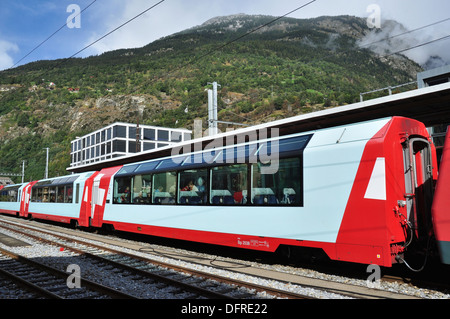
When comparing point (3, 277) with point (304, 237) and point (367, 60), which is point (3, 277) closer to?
point (304, 237)

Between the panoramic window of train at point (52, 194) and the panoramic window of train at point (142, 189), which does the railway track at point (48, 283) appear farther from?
the panoramic window of train at point (52, 194)

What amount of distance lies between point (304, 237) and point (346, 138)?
2.17m

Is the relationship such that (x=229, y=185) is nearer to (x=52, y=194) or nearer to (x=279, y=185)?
(x=279, y=185)

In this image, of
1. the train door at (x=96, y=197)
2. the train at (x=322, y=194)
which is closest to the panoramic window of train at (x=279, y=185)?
the train at (x=322, y=194)

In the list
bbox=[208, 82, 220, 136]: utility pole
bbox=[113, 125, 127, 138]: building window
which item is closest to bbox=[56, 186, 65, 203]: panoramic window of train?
bbox=[208, 82, 220, 136]: utility pole

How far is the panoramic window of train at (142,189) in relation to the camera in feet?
39.5

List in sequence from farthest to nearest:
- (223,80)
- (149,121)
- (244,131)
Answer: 1. (149,121)
2. (223,80)
3. (244,131)

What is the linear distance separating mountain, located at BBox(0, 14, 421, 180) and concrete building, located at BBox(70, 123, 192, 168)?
43.4 ft

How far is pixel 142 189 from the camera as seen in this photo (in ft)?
40.7

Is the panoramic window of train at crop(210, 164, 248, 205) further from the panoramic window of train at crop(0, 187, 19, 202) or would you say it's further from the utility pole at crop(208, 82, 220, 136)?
the panoramic window of train at crop(0, 187, 19, 202)

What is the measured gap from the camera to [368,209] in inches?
253

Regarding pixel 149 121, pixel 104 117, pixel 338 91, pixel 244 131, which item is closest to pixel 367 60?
pixel 338 91

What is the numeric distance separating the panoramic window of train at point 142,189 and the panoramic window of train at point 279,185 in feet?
15.6
